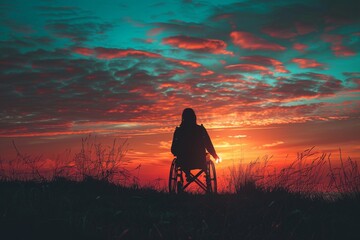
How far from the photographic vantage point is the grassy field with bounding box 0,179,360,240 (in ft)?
12.5

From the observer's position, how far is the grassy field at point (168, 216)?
382 cm

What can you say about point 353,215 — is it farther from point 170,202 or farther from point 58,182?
point 58,182

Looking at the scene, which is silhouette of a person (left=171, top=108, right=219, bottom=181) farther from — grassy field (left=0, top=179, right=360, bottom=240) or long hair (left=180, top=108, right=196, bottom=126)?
grassy field (left=0, top=179, right=360, bottom=240)

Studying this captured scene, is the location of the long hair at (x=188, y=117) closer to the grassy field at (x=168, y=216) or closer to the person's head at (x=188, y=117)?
the person's head at (x=188, y=117)

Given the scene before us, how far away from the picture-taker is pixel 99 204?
19.2 feet

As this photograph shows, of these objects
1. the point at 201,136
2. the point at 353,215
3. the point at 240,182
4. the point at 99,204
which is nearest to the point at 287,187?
the point at 240,182

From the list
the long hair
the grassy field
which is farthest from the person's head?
the grassy field

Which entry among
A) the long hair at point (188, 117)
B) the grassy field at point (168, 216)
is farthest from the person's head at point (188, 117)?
Result: the grassy field at point (168, 216)

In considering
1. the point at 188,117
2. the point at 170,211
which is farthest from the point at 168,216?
the point at 188,117

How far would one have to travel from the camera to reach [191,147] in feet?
28.1

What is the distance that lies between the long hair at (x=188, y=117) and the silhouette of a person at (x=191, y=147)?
68mm

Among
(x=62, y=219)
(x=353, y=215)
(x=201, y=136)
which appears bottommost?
(x=353, y=215)

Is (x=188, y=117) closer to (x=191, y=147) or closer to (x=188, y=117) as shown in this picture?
(x=188, y=117)

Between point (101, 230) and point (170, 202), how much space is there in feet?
9.44
